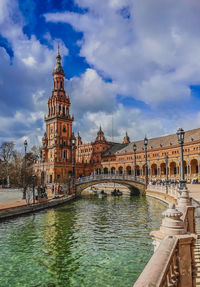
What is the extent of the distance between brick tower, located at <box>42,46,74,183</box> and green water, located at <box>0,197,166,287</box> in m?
64.0

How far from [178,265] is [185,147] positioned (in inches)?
2679

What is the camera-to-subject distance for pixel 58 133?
9138 centimetres

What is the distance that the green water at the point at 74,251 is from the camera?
10.8m

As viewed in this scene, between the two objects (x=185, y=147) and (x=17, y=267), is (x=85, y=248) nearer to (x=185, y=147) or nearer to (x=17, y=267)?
(x=17, y=267)

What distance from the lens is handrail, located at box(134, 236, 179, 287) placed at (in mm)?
3475

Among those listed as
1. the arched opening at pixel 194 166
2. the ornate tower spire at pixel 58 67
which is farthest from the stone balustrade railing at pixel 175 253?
the ornate tower spire at pixel 58 67

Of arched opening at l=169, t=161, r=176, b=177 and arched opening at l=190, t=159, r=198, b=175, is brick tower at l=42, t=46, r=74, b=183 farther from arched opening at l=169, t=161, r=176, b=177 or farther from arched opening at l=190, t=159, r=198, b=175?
arched opening at l=190, t=159, r=198, b=175

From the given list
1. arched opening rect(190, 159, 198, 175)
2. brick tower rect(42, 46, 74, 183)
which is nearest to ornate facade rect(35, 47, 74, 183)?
brick tower rect(42, 46, 74, 183)

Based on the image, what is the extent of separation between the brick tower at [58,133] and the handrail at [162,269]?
264ft

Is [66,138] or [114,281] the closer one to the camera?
[114,281]

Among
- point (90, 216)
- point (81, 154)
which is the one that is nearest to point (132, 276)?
point (90, 216)

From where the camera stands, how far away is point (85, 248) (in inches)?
579

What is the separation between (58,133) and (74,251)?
3110 inches

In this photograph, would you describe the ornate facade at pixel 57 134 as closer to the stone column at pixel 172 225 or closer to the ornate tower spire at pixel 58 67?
the ornate tower spire at pixel 58 67
